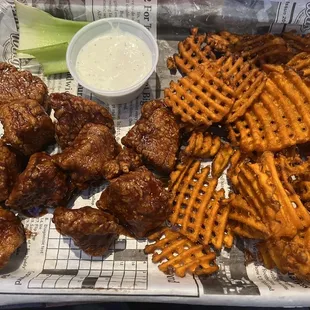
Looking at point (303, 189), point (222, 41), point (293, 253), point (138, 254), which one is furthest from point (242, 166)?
point (222, 41)

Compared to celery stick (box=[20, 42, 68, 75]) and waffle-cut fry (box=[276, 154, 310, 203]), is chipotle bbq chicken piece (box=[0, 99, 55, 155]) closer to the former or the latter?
celery stick (box=[20, 42, 68, 75])

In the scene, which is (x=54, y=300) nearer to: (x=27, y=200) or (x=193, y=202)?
(x=27, y=200)

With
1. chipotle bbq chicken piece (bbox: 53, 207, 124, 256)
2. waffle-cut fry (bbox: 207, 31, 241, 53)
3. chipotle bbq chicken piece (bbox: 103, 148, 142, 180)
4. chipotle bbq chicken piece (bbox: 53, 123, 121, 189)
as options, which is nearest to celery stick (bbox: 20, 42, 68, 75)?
chipotle bbq chicken piece (bbox: 53, 123, 121, 189)

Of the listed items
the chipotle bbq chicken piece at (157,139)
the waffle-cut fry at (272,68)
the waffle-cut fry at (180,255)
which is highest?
the waffle-cut fry at (272,68)

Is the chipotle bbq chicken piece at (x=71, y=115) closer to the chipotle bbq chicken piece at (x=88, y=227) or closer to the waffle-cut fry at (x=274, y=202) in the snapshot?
the chipotle bbq chicken piece at (x=88, y=227)

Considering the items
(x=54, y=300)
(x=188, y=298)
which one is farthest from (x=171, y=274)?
(x=54, y=300)

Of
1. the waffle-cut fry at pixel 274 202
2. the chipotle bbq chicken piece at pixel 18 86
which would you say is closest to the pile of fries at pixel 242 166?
the waffle-cut fry at pixel 274 202

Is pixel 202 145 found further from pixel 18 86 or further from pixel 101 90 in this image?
pixel 18 86
